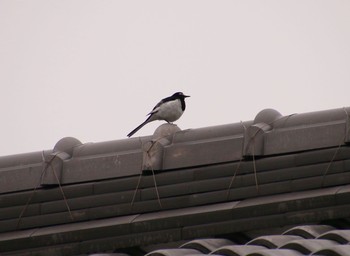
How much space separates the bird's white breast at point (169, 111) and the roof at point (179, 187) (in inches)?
87.3

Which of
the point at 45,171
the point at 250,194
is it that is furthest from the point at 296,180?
the point at 45,171

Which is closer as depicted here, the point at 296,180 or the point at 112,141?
the point at 296,180

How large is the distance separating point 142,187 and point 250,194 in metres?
1.64

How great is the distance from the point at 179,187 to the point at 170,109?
364cm

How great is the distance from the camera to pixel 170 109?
18922 mm

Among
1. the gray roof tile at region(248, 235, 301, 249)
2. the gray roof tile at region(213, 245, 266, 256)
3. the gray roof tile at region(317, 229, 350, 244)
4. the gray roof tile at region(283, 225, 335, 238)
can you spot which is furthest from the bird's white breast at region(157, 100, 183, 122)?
the gray roof tile at region(213, 245, 266, 256)

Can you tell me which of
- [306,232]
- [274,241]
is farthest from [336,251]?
[306,232]

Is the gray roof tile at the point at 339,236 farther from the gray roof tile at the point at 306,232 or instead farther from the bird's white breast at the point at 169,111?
the bird's white breast at the point at 169,111

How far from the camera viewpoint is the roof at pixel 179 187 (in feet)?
46.6

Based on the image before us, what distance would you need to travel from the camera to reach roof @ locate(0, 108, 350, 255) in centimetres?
1421

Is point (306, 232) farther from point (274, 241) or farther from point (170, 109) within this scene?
point (170, 109)

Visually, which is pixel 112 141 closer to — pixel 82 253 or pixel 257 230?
pixel 82 253

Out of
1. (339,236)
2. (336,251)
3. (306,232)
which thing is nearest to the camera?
(336,251)

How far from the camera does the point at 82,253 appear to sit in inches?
592
